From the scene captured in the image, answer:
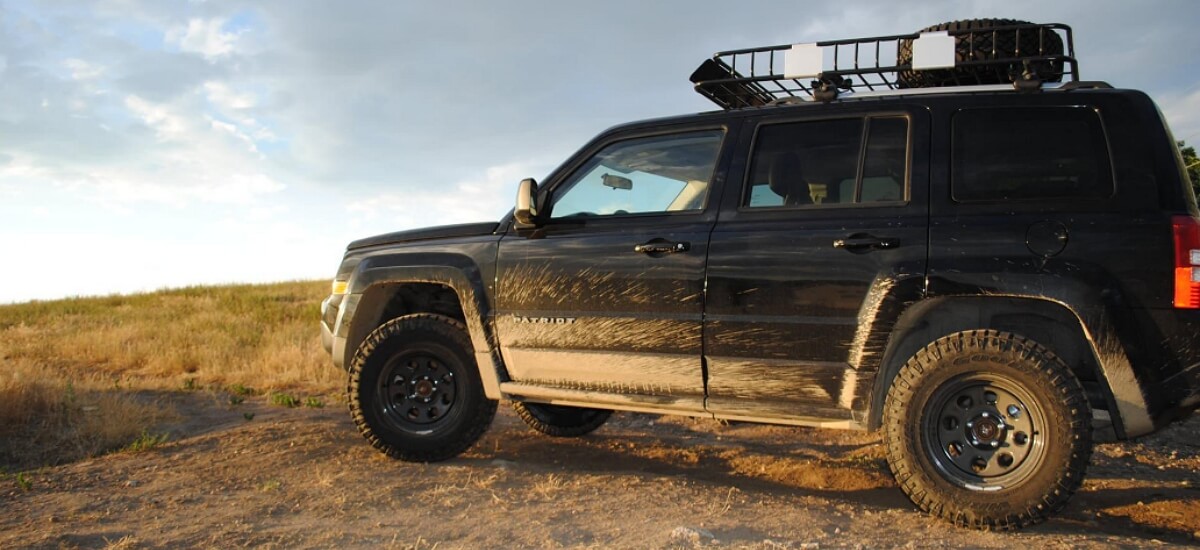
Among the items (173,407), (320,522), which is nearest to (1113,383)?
(320,522)

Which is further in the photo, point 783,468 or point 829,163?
point 783,468

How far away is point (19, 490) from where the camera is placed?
15.7 ft

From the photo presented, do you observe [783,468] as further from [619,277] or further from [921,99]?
[921,99]

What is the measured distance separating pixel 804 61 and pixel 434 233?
2409 millimetres

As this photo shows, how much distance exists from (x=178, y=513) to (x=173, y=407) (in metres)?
3.60

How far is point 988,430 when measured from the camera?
380 centimetres

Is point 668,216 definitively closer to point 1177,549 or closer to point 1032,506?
point 1032,506

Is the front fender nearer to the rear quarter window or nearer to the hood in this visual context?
the hood

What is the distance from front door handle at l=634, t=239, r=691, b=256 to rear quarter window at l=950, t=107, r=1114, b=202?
130 centimetres

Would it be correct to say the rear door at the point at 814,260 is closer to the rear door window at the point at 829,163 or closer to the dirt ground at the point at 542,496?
the rear door window at the point at 829,163

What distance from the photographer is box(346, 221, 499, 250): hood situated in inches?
207

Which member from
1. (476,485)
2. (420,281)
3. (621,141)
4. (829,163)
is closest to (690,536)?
(476,485)

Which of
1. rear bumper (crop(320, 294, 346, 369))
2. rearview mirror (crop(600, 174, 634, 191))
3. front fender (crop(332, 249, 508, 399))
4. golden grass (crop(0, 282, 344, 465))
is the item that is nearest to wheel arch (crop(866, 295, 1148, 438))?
rearview mirror (crop(600, 174, 634, 191))

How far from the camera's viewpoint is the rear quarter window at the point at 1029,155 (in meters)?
3.81
